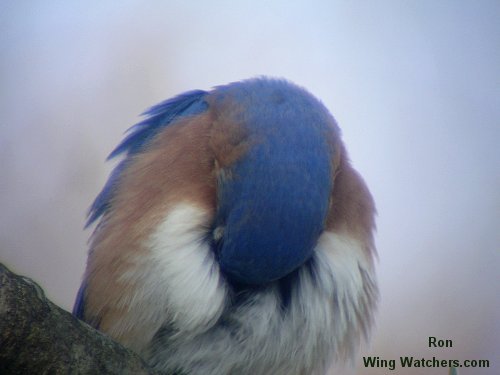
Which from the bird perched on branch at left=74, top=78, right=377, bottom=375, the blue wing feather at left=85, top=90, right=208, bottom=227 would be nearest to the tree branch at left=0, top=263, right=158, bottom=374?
the bird perched on branch at left=74, top=78, right=377, bottom=375

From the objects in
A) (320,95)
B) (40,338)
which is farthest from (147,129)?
(40,338)

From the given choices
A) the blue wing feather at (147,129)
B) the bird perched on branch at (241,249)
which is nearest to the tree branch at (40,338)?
the bird perched on branch at (241,249)

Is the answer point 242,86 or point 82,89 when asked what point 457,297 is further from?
point 82,89

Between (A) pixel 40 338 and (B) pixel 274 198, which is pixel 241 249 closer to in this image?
(B) pixel 274 198

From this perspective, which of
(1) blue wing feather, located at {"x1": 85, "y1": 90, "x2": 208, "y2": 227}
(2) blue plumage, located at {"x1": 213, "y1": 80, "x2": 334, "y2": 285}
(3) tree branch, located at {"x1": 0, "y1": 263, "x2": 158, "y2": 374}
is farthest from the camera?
(1) blue wing feather, located at {"x1": 85, "y1": 90, "x2": 208, "y2": 227}

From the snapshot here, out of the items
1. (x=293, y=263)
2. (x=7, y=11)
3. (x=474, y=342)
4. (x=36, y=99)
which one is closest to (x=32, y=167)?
(x=36, y=99)

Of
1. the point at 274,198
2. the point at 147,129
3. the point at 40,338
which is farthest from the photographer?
the point at 147,129

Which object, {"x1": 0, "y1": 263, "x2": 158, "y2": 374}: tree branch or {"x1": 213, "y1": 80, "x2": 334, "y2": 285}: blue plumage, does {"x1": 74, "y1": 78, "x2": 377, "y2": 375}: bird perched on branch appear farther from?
{"x1": 0, "y1": 263, "x2": 158, "y2": 374}: tree branch
